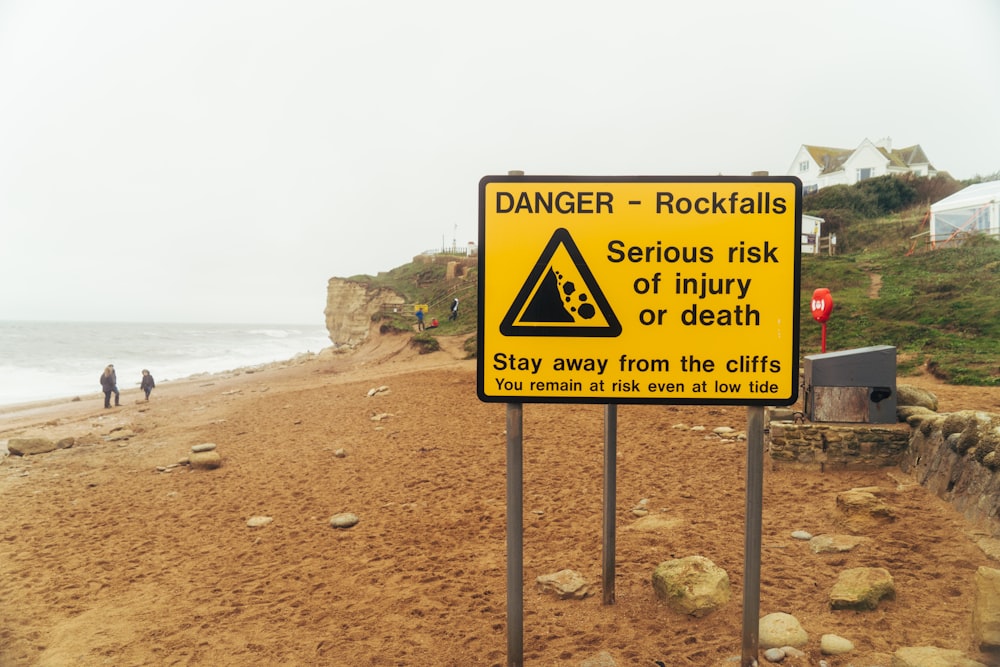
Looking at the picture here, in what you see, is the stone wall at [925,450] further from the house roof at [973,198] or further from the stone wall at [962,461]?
the house roof at [973,198]

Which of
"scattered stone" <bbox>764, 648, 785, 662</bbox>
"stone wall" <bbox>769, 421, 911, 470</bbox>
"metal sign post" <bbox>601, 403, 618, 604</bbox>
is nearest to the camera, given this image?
"scattered stone" <bbox>764, 648, 785, 662</bbox>

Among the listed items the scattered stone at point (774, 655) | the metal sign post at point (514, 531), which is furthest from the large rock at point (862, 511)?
the metal sign post at point (514, 531)

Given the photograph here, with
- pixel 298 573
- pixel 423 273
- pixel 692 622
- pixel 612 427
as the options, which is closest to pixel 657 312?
pixel 612 427

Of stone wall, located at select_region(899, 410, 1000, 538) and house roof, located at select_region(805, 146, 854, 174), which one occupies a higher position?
house roof, located at select_region(805, 146, 854, 174)

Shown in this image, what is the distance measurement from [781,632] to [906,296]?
19585 millimetres

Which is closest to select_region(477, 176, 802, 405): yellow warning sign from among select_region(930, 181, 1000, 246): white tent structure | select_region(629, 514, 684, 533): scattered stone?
select_region(629, 514, 684, 533): scattered stone

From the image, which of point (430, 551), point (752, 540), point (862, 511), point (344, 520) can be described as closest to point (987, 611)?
point (752, 540)

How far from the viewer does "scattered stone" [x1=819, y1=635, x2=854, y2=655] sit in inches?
127

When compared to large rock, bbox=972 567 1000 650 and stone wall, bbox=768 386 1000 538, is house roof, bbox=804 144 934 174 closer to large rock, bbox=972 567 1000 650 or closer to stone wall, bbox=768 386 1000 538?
stone wall, bbox=768 386 1000 538

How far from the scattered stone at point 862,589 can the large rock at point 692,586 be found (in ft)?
2.36

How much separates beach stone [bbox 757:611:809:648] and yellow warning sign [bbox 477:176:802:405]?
173 cm

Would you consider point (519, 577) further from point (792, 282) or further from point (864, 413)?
point (864, 413)

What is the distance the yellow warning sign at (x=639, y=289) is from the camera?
2.74 metres

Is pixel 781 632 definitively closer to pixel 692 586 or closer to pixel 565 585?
pixel 692 586
